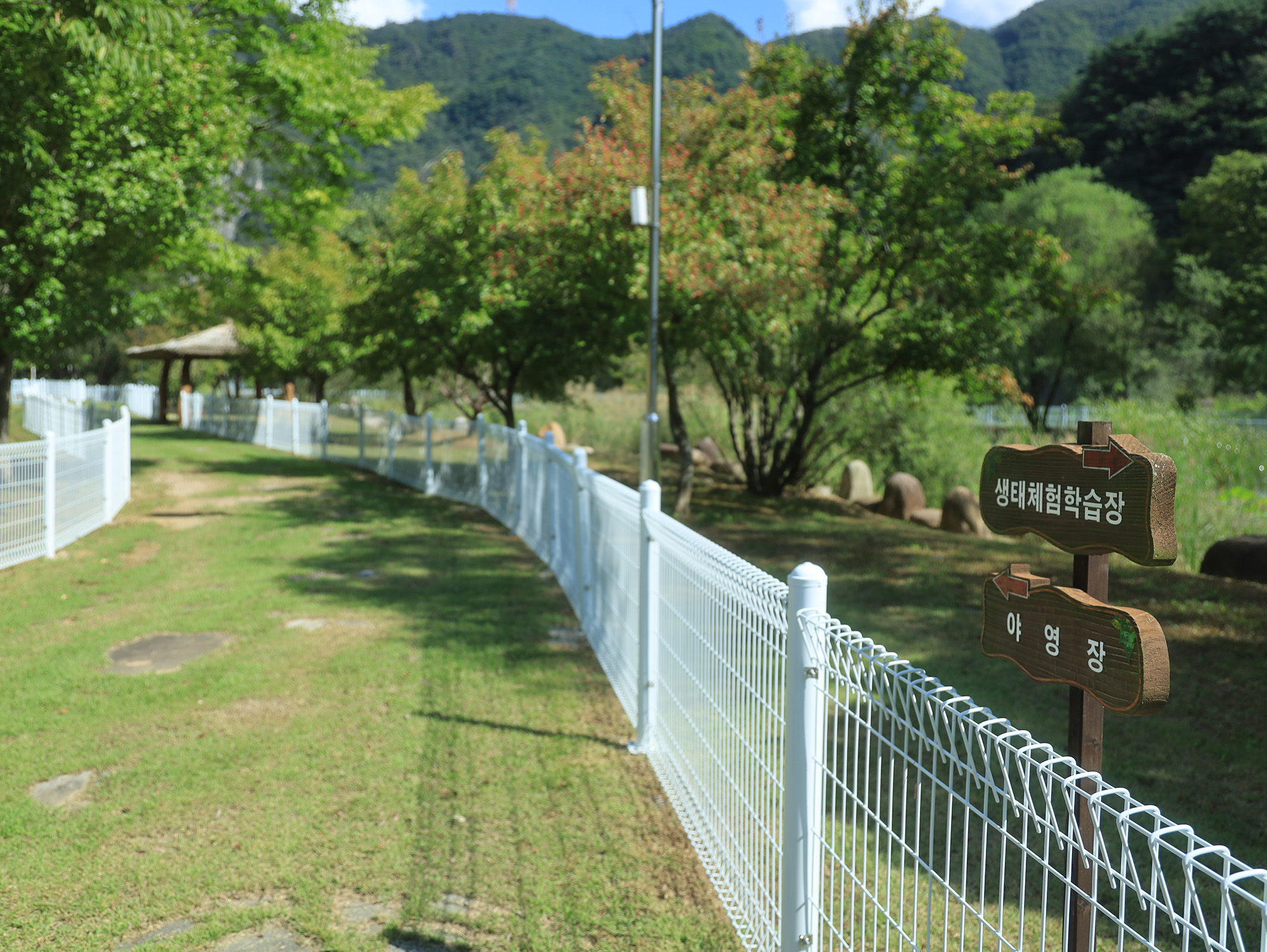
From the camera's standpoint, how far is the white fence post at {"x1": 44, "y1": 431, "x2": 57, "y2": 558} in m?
10.5

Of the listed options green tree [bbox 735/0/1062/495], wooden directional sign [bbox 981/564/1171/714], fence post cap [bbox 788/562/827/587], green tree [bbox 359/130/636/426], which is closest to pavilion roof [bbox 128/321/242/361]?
green tree [bbox 359/130/636/426]

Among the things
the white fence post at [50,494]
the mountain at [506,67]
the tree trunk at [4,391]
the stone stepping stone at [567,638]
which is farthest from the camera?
the mountain at [506,67]

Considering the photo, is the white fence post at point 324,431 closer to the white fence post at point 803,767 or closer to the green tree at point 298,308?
the green tree at point 298,308

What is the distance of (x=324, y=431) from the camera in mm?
24703

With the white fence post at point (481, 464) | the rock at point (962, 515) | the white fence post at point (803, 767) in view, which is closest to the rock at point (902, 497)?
the rock at point (962, 515)

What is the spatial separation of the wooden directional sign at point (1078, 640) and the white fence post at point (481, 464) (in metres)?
13.2

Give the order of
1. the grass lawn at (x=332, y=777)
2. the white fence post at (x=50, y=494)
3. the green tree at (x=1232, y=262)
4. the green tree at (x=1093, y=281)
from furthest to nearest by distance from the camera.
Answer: the green tree at (x=1093, y=281)
the green tree at (x=1232, y=262)
the white fence post at (x=50, y=494)
the grass lawn at (x=332, y=777)

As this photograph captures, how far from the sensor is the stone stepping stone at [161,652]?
6867 millimetres

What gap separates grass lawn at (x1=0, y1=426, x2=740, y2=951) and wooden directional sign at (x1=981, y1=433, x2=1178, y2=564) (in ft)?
6.74

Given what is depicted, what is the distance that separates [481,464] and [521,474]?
305cm

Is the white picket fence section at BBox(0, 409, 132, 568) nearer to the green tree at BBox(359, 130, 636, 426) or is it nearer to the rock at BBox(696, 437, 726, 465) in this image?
the green tree at BBox(359, 130, 636, 426)

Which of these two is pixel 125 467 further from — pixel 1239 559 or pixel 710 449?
pixel 1239 559

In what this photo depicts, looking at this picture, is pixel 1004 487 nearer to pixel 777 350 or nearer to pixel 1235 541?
pixel 1235 541

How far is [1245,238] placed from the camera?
1357 inches
